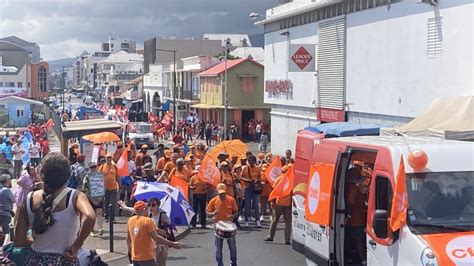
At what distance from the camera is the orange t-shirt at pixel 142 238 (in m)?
9.84

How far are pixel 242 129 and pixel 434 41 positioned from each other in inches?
1369

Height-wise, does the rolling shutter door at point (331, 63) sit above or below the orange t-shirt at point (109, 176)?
above

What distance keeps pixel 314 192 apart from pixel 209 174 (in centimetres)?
686

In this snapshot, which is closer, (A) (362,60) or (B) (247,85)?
(A) (362,60)

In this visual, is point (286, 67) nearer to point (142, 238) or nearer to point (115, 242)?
point (115, 242)


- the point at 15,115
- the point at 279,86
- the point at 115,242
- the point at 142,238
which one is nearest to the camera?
the point at 142,238

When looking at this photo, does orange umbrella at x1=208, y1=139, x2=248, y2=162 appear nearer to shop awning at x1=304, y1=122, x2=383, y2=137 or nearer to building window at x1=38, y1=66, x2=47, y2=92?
shop awning at x1=304, y1=122, x2=383, y2=137

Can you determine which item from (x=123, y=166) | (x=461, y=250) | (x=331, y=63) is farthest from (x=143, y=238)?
(x=331, y=63)

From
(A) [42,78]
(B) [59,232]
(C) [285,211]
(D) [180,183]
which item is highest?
(A) [42,78]

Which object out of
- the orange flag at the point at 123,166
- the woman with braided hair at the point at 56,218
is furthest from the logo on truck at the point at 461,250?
the orange flag at the point at 123,166

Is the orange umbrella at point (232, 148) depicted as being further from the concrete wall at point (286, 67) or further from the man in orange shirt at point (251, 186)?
the concrete wall at point (286, 67)

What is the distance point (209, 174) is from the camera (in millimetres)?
17516

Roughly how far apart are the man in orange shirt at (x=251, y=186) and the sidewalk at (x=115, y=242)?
5.50 feet

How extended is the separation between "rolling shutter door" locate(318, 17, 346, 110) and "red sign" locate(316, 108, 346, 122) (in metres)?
0.18
